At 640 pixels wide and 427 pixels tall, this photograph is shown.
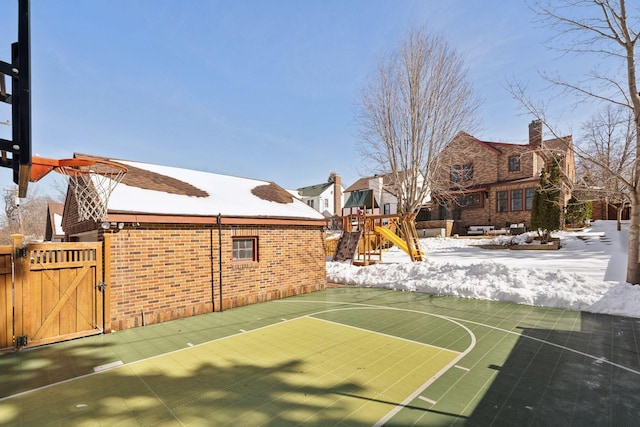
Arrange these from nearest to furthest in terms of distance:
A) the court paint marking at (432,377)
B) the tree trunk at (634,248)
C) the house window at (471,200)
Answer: the court paint marking at (432,377) < the tree trunk at (634,248) < the house window at (471,200)

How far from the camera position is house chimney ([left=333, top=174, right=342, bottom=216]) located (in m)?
48.1

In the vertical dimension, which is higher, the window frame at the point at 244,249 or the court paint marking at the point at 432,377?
the window frame at the point at 244,249

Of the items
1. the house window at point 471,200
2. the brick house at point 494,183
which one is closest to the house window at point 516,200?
the brick house at point 494,183

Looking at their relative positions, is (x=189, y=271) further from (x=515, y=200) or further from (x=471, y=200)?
(x=471, y=200)

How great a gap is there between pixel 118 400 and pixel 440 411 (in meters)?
4.51

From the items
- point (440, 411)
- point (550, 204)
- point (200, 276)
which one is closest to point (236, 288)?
point (200, 276)

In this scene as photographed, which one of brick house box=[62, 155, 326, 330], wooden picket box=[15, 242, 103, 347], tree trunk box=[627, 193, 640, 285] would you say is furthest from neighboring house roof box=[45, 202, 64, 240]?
tree trunk box=[627, 193, 640, 285]

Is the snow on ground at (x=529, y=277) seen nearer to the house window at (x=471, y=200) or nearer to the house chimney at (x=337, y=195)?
the house window at (x=471, y=200)

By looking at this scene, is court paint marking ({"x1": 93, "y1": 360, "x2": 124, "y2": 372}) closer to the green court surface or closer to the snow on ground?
the green court surface

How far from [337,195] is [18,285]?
43327mm

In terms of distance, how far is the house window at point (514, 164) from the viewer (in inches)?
1118

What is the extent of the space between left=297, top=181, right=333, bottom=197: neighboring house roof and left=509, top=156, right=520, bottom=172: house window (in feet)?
85.2

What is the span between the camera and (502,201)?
28.4m

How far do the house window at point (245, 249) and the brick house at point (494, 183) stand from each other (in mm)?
20221
